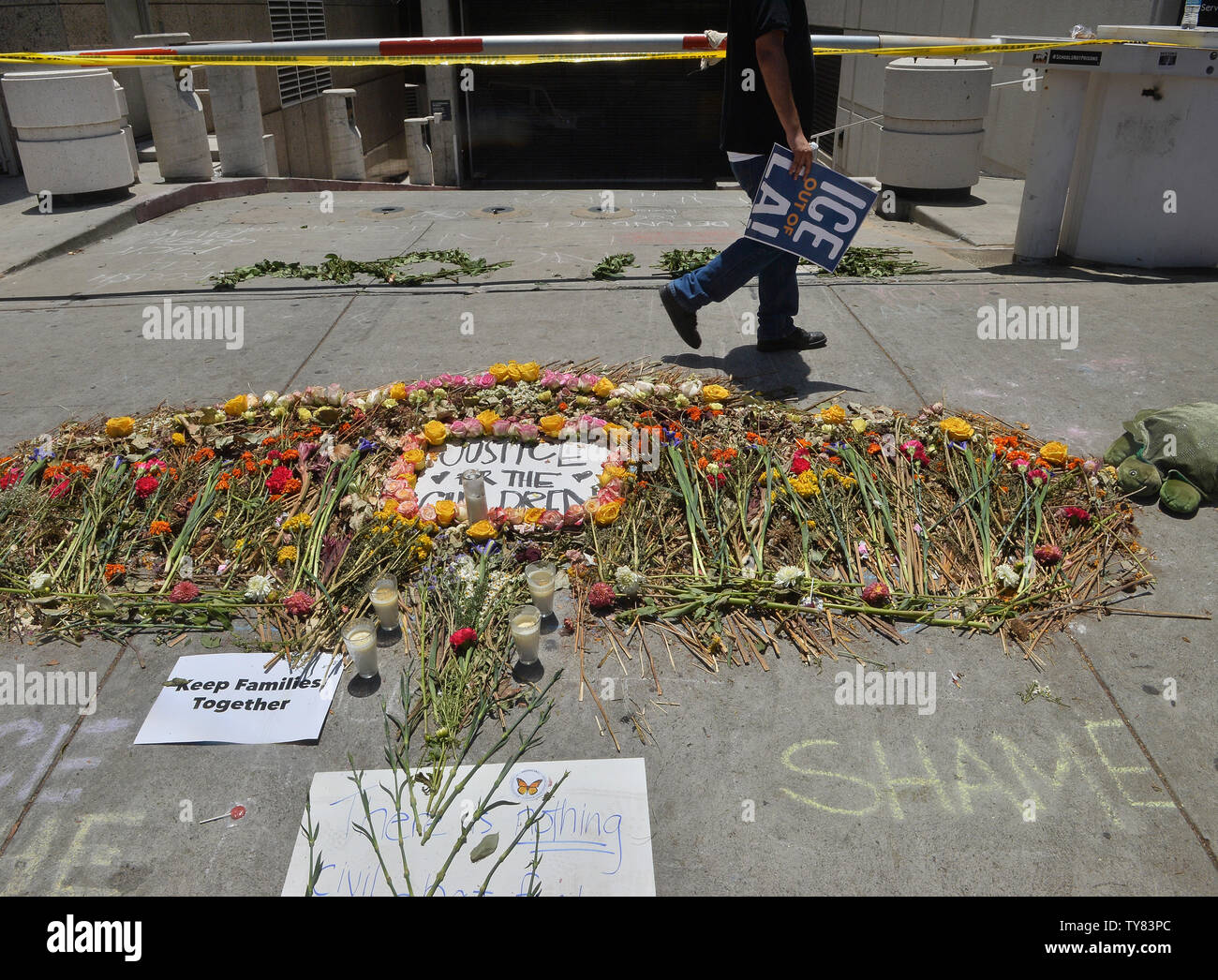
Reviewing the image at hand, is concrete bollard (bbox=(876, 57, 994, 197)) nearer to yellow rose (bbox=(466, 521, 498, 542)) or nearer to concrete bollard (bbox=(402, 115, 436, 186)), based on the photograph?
yellow rose (bbox=(466, 521, 498, 542))

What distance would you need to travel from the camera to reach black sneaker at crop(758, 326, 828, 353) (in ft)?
16.8

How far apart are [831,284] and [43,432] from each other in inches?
202

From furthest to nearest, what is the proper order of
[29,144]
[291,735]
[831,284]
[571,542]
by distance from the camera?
1. [29,144]
2. [831,284]
3. [571,542]
4. [291,735]

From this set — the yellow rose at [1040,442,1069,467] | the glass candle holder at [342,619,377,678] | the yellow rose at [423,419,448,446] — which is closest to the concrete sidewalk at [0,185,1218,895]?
the glass candle holder at [342,619,377,678]

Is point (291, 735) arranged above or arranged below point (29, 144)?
below

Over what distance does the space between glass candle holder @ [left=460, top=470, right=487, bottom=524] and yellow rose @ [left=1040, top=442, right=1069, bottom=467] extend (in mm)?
2364

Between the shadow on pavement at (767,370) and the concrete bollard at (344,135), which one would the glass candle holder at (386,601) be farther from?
the concrete bollard at (344,135)

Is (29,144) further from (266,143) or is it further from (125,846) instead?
(125,846)

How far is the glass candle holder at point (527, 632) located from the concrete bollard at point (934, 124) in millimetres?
8402

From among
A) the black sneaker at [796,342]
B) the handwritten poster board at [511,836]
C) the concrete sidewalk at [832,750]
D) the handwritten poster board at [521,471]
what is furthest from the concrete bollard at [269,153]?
the handwritten poster board at [511,836]

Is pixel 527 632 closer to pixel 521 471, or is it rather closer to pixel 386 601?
pixel 386 601

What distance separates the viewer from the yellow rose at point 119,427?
4.05 metres

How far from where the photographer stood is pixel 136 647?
9.96 ft

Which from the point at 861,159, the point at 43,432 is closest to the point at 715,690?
the point at 43,432
